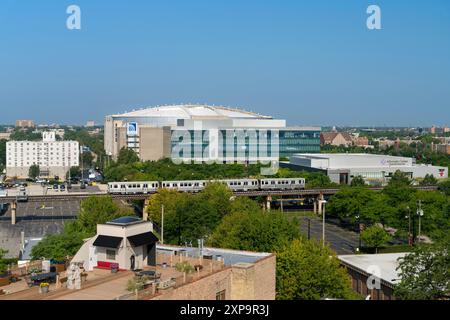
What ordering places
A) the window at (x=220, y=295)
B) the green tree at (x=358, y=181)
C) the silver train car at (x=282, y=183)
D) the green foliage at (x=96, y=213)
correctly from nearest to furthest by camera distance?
the window at (x=220, y=295) < the green foliage at (x=96, y=213) < the silver train car at (x=282, y=183) < the green tree at (x=358, y=181)

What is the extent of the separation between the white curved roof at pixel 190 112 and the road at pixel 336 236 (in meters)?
53.1

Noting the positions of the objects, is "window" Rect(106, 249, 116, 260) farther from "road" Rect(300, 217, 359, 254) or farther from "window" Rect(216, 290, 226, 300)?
"road" Rect(300, 217, 359, 254)

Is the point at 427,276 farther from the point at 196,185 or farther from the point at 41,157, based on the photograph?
the point at 41,157

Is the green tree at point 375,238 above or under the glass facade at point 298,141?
under

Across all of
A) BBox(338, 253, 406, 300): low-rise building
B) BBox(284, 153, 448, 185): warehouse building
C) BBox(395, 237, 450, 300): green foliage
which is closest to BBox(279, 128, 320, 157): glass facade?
BBox(284, 153, 448, 185): warehouse building

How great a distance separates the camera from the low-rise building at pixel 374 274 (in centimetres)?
2084

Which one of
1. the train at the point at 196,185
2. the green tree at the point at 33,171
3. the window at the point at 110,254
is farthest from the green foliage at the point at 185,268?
the green tree at the point at 33,171

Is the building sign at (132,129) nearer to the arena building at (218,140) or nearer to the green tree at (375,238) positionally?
the arena building at (218,140)

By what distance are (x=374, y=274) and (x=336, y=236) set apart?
1681 cm

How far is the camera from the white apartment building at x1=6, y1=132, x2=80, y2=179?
91.9 m

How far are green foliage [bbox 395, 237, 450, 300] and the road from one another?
48.0 ft

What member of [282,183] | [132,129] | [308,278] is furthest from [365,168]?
[308,278]
